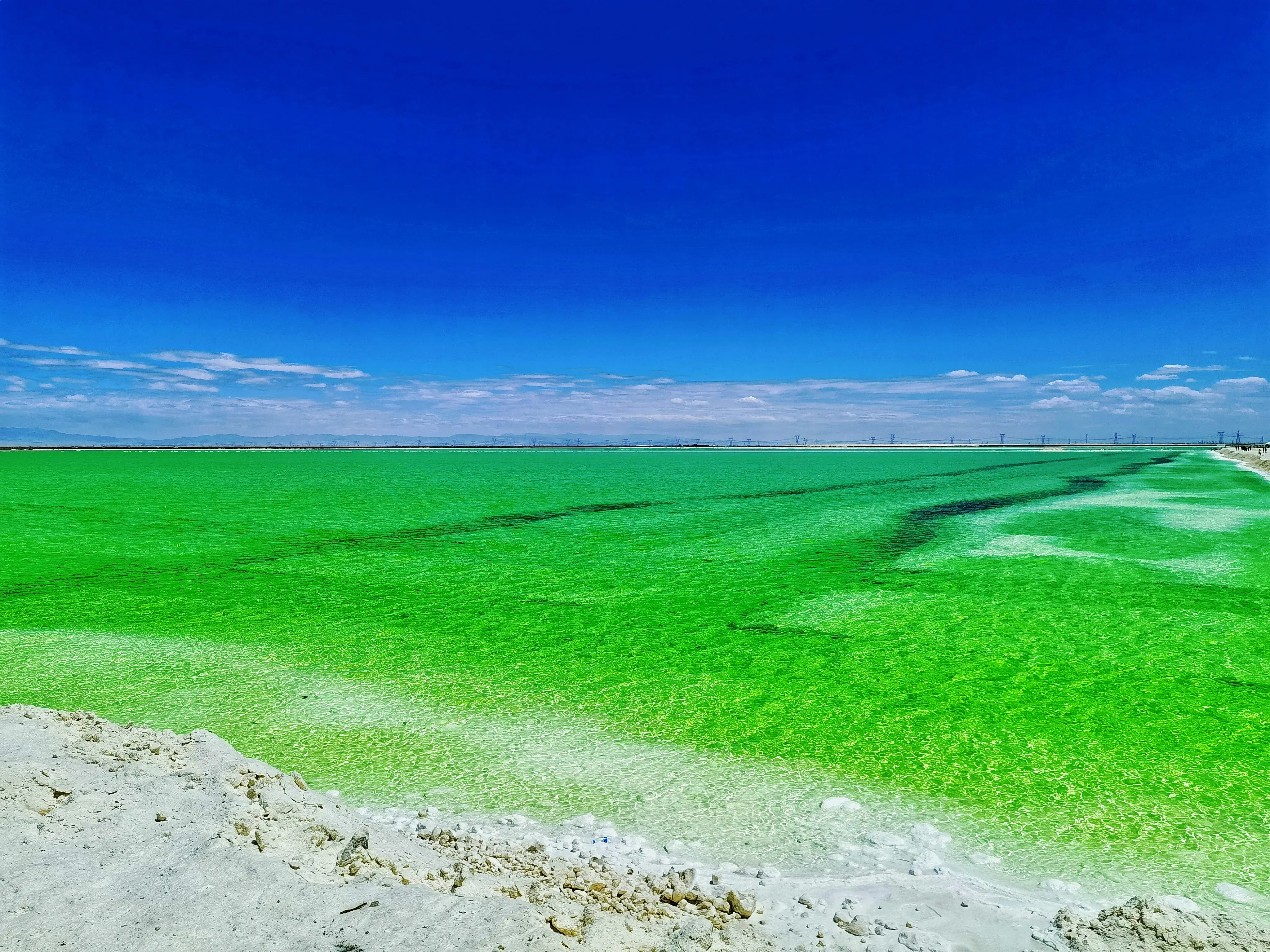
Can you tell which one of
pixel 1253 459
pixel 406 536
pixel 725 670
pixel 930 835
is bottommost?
pixel 406 536

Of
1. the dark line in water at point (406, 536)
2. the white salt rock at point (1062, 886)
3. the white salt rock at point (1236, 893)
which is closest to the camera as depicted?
the white salt rock at point (1236, 893)

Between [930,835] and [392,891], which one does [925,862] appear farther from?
[392,891]

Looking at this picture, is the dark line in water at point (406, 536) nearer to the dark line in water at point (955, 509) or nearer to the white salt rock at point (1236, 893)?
the dark line in water at point (955, 509)

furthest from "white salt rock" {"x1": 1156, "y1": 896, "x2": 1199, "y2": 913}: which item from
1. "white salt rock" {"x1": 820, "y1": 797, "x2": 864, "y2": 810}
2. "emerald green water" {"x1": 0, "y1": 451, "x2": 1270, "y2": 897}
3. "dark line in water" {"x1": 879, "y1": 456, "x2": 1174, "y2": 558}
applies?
"dark line in water" {"x1": 879, "y1": 456, "x2": 1174, "y2": 558}

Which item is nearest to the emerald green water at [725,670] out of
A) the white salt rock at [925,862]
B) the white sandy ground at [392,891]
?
the white salt rock at [925,862]

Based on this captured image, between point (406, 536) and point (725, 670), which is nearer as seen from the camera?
point (725, 670)

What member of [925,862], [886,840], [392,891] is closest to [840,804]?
[886,840]
